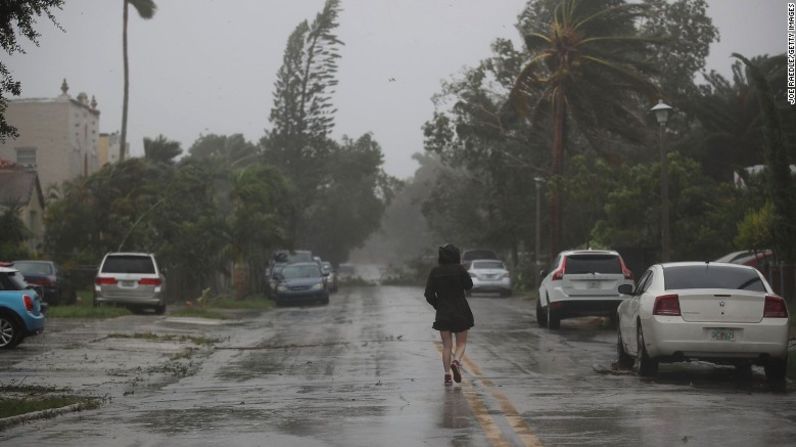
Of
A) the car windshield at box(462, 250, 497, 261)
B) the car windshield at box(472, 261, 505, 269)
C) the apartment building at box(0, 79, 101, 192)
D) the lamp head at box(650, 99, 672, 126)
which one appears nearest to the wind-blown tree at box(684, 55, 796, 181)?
the car windshield at box(472, 261, 505, 269)

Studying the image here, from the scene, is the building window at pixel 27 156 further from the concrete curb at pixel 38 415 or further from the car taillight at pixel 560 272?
the concrete curb at pixel 38 415

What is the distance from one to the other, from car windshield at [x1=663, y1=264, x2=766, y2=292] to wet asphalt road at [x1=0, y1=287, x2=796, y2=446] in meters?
1.22

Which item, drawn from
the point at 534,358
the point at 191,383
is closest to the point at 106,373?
the point at 191,383

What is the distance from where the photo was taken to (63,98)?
63000mm

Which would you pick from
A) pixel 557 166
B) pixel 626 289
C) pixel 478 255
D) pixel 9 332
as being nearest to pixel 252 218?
pixel 557 166

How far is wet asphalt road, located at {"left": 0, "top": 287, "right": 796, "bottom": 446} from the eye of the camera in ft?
33.6

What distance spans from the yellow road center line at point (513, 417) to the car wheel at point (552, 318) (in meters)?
11.0

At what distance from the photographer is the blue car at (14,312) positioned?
2047cm

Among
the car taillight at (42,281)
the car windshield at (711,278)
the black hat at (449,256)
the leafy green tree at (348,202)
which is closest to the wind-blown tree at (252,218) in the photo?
the car taillight at (42,281)

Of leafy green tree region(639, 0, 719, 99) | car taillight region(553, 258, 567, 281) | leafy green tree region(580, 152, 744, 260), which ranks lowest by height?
car taillight region(553, 258, 567, 281)

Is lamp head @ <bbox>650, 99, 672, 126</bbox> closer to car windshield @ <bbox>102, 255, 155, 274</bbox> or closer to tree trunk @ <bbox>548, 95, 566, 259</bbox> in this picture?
car windshield @ <bbox>102, 255, 155, 274</bbox>

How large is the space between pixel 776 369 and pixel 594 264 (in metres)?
11.8

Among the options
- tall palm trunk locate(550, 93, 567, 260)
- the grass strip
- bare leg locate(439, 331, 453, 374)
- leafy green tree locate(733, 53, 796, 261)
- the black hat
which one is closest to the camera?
the grass strip

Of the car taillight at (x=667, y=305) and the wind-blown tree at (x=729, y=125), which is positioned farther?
the wind-blown tree at (x=729, y=125)
